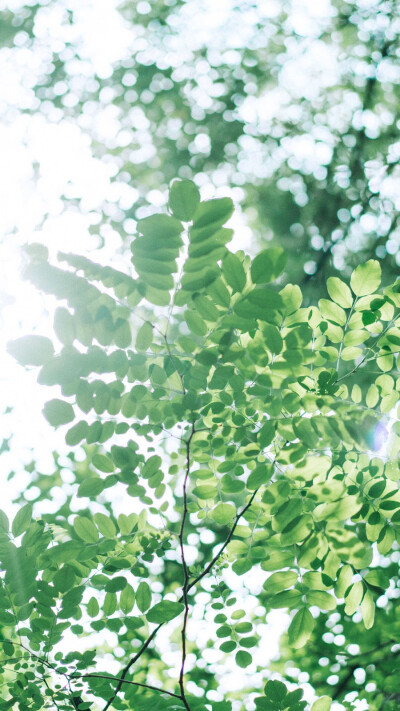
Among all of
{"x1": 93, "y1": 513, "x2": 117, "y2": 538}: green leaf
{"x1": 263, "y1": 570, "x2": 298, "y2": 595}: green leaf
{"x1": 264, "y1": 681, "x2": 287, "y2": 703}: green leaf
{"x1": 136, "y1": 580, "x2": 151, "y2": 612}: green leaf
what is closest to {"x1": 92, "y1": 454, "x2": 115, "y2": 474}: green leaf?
{"x1": 93, "y1": 513, "x2": 117, "y2": 538}: green leaf

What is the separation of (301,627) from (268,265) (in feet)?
3.64

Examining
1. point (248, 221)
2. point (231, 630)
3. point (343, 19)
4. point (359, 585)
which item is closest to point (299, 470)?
point (359, 585)

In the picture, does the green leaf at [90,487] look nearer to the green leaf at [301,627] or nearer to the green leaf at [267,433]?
the green leaf at [267,433]

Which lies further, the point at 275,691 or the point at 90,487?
the point at 275,691

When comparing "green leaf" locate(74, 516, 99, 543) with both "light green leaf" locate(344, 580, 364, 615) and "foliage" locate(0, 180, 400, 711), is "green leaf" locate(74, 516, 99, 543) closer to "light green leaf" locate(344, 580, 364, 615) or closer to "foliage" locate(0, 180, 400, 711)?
"foliage" locate(0, 180, 400, 711)

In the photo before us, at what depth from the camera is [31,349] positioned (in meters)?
1.27

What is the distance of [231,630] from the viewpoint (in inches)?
70.2

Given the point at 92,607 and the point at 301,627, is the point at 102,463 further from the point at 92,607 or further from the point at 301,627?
the point at 301,627

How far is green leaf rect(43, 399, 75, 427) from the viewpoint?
1350 millimetres

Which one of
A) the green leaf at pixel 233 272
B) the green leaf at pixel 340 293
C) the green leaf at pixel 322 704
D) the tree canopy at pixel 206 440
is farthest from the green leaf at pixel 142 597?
the green leaf at pixel 340 293

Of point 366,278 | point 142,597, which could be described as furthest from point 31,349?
point 366,278

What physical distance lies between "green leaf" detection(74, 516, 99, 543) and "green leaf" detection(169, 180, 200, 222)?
3.11 ft

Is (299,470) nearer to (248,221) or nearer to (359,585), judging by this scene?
(359,585)

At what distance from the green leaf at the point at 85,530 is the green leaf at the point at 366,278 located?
3.74 feet
